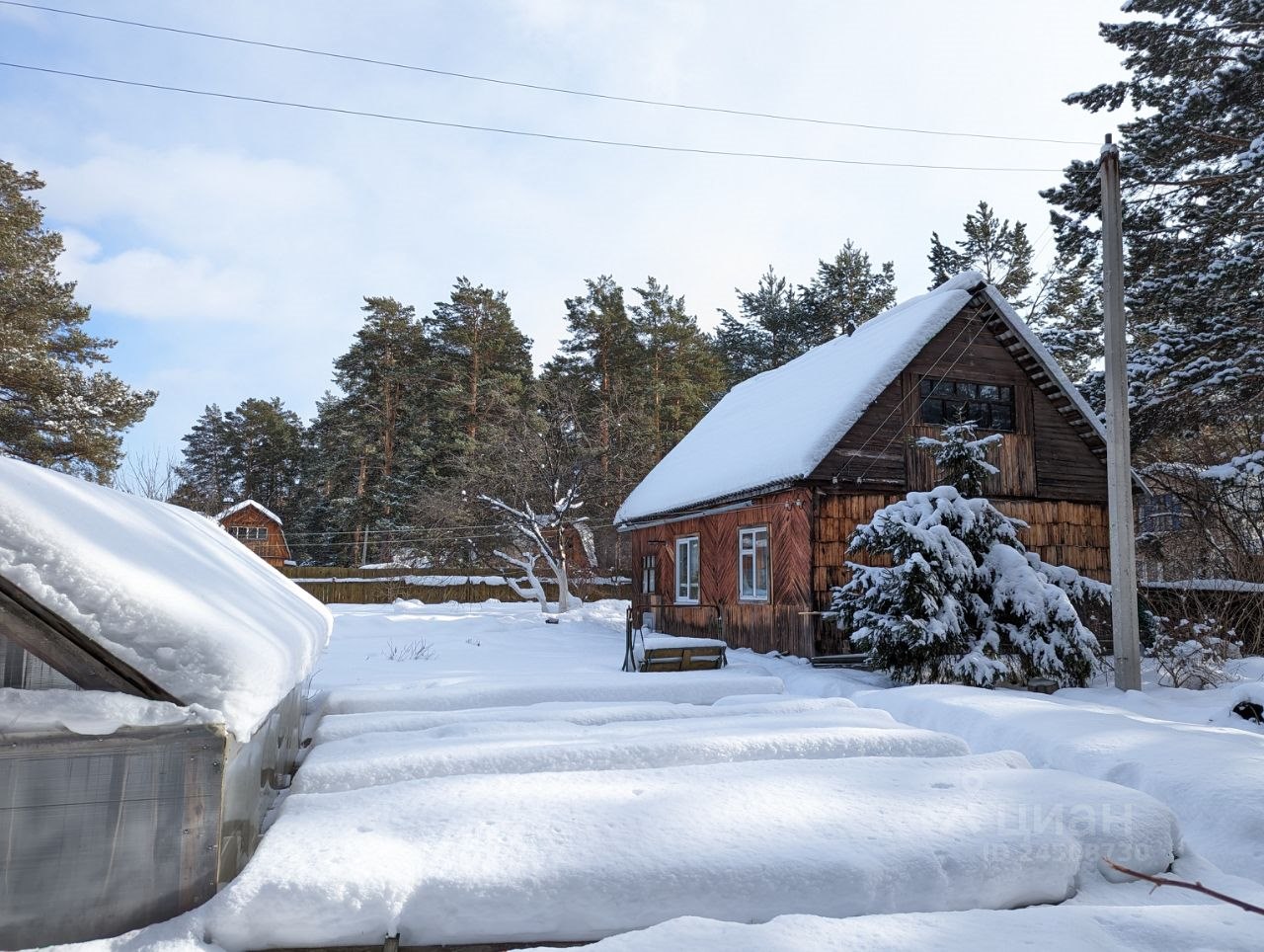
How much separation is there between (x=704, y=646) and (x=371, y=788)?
7.22 metres

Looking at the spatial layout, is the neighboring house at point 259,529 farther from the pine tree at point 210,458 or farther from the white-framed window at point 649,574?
the white-framed window at point 649,574

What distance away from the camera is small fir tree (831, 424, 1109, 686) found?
8.59 m

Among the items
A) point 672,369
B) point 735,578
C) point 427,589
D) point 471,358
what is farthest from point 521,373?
point 735,578

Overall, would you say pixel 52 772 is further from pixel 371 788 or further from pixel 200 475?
pixel 200 475

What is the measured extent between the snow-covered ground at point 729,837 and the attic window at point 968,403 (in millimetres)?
8369

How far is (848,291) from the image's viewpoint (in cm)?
3288

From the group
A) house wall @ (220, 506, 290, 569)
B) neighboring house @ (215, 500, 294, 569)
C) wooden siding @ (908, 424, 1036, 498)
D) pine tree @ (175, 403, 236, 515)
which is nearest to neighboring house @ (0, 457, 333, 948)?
wooden siding @ (908, 424, 1036, 498)

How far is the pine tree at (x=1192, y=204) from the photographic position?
12.5 m

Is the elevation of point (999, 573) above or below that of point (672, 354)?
below

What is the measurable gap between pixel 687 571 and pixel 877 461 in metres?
5.37

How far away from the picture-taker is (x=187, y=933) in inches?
82.5

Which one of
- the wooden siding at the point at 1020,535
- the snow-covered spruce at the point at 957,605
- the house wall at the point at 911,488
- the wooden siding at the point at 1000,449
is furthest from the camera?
the wooden siding at the point at 1000,449

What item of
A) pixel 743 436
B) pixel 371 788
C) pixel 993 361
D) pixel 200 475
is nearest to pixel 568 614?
pixel 743 436

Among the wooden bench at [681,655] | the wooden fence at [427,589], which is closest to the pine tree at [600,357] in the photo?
the wooden fence at [427,589]
